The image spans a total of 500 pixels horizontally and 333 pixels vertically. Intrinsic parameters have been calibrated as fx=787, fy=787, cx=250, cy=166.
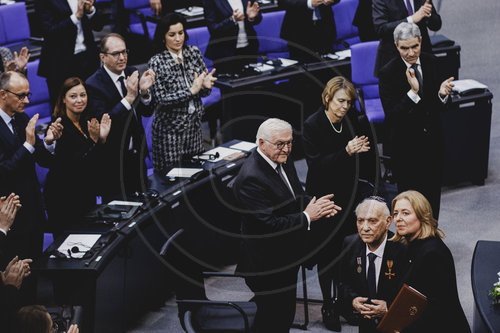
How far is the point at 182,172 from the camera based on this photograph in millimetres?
6078

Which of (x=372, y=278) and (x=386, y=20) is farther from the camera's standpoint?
(x=386, y=20)

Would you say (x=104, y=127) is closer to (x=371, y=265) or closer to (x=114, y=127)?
(x=114, y=127)

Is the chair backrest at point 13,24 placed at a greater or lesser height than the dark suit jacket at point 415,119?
greater

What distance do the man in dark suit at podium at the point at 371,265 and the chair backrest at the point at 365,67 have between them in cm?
319

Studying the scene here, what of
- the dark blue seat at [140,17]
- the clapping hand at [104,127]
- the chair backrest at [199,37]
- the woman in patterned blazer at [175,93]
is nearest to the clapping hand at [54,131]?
the clapping hand at [104,127]

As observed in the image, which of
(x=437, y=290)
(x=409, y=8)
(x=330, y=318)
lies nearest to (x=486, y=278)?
(x=437, y=290)

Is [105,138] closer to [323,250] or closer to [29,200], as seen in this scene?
[29,200]

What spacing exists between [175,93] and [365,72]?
2.38 meters

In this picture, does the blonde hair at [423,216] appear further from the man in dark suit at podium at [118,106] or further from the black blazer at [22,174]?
the black blazer at [22,174]

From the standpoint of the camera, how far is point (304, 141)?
18.3ft

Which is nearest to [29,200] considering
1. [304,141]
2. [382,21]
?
[304,141]

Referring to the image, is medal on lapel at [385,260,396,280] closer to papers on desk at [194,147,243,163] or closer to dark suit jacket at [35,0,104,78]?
papers on desk at [194,147,243,163]

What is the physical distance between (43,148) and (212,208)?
4.68ft

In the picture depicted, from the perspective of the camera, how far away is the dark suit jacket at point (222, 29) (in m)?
7.68
